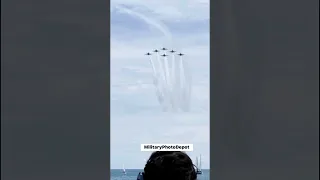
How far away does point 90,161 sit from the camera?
5.98 meters

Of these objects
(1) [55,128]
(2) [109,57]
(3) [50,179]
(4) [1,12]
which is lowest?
(3) [50,179]

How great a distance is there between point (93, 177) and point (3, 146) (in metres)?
0.95

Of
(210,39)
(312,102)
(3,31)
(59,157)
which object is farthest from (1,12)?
(312,102)

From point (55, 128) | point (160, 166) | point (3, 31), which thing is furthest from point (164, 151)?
point (3, 31)

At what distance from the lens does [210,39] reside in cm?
607

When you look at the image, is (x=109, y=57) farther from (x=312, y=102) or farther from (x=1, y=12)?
(x=312, y=102)

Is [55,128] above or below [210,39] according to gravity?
below

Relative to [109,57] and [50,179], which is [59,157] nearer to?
[50,179]

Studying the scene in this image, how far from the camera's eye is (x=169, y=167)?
6.38 m

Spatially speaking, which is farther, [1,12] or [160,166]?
[160,166]

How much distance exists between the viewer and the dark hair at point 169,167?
627 cm

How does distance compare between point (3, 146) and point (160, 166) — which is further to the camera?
point (160, 166)

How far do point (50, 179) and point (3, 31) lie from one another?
1.56 meters

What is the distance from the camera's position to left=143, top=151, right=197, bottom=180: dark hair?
627 cm
